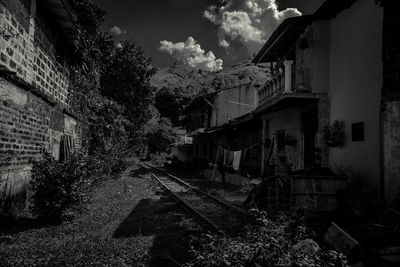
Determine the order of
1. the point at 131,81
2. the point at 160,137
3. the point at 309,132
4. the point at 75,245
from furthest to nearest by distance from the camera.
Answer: the point at 160,137, the point at 131,81, the point at 309,132, the point at 75,245

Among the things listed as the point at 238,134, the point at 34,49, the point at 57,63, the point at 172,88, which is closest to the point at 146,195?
the point at 57,63

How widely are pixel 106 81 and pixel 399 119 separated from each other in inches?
807

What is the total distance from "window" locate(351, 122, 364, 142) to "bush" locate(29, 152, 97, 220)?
6.74m

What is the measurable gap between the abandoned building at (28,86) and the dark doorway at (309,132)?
8.03m

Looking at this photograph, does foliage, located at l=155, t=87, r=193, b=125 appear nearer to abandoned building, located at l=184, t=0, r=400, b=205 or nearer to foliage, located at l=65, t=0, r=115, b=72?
foliage, located at l=65, t=0, r=115, b=72

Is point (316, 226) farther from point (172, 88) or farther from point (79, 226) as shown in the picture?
point (172, 88)

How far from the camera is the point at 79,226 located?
20.8 feet

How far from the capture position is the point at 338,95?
340 inches

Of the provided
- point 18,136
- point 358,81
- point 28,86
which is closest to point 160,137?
point 28,86

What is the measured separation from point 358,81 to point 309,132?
287cm

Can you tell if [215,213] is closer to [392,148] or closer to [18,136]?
[392,148]

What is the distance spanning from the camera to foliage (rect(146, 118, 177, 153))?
1930 inches

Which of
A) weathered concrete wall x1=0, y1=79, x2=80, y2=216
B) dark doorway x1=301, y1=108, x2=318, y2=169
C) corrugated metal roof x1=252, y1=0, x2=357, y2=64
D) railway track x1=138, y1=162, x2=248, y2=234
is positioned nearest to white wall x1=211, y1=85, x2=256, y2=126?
corrugated metal roof x1=252, y1=0, x2=357, y2=64

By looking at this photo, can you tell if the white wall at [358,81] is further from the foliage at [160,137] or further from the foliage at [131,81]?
the foliage at [160,137]
